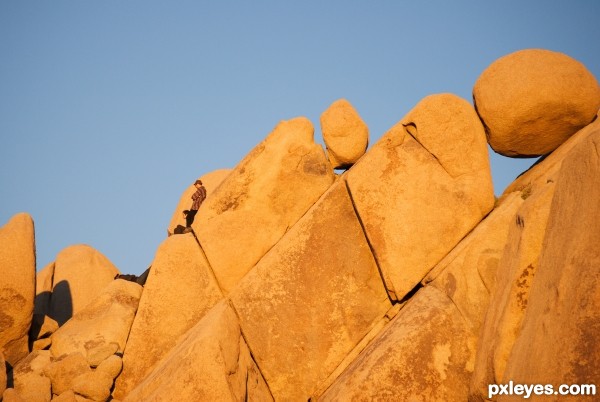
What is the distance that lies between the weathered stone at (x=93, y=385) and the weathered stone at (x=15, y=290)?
5.67 ft

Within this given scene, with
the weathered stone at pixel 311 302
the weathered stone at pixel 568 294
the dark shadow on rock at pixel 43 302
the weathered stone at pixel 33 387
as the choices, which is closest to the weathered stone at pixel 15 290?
the weathered stone at pixel 33 387

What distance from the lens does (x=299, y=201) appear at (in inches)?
457

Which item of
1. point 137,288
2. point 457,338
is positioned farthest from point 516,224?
point 137,288

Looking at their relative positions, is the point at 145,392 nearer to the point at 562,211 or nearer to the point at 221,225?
the point at 221,225

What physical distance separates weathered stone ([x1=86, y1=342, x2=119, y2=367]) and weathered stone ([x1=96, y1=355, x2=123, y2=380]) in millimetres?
285

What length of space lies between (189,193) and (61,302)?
5144 mm

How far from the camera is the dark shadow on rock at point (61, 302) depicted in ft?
54.2

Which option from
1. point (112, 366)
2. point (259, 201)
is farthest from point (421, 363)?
point (112, 366)

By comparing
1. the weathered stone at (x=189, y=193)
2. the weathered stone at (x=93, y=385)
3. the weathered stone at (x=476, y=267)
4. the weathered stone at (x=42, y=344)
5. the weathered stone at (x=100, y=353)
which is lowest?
the weathered stone at (x=476, y=267)

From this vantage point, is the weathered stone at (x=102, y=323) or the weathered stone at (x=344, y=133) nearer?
the weathered stone at (x=102, y=323)

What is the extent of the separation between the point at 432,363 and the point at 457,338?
560mm

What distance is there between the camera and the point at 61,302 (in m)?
16.9

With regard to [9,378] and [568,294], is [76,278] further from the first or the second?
[568,294]

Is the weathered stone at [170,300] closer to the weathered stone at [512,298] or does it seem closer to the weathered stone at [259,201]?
the weathered stone at [259,201]
